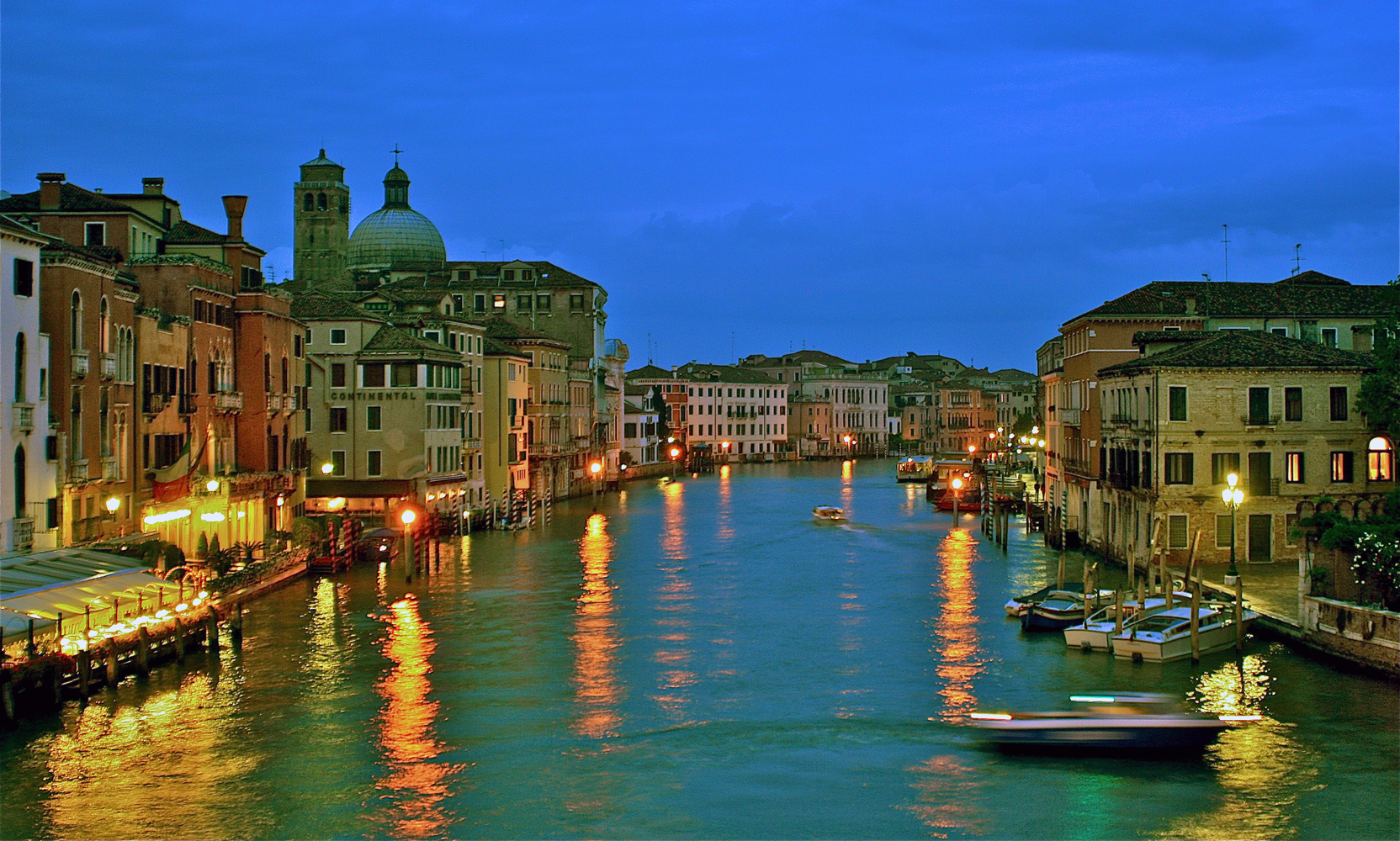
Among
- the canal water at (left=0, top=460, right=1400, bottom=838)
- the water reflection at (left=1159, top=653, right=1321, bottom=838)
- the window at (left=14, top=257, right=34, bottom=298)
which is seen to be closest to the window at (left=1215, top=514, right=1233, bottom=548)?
the canal water at (left=0, top=460, right=1400, bottom=838)

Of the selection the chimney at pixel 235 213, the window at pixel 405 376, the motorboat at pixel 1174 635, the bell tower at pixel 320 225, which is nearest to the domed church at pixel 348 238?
the bell tower at pixel 320 225

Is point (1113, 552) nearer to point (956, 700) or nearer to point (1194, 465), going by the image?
point (1194, 465)

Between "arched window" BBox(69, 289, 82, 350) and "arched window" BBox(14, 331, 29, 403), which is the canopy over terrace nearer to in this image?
"arched window" BBox(14, 331, 29, 403)

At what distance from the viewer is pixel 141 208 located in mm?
35281

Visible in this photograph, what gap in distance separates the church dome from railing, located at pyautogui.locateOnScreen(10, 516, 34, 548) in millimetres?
49552

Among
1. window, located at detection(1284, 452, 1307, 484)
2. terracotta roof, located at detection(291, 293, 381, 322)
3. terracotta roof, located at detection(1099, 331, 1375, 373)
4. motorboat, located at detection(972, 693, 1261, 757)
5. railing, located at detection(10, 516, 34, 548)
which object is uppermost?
terracotta roof, located at detection(291, 293, 381, 322)

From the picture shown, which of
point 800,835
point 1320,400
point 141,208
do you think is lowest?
point 800,835

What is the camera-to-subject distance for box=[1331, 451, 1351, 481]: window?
3114 centimetres

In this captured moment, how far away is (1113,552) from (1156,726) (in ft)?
62.4

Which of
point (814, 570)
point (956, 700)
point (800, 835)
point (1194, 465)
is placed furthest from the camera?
point (814, 570)

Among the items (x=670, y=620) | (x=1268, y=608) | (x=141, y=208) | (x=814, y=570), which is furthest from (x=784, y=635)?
(x=141, y=208)

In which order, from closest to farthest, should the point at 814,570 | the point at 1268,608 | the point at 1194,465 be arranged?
the point at 1268,608 → the point at 1194,465 → the point at 814,570

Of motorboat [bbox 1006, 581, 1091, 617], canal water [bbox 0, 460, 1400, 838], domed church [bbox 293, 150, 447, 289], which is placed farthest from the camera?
domed church [bbox 293, 150, 447, 289]

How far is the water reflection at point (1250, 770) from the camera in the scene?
1600 centimetres
